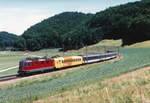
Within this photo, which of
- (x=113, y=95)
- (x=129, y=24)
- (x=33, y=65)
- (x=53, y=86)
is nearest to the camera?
(x=113, y=95)

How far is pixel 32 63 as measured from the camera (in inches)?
1705

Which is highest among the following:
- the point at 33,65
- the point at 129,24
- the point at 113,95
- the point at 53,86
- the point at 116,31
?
the point at 129,24

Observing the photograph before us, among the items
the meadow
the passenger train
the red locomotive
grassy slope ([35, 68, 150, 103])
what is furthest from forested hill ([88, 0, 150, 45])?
grassy slope ([35, 68, 150, 103])

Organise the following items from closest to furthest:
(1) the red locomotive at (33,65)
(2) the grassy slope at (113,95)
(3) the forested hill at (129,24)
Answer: (2) the grassy slope at (113,95)
(1) the red locomotive at (33,65)
(3) the forested hill at (129,24)

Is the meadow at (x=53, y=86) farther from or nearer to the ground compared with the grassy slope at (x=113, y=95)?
nearer to the ground

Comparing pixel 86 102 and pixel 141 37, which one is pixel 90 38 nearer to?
pixel 141 37

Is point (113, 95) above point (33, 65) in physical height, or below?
above

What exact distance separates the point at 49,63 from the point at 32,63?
16.2 feet

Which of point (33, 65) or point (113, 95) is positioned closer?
point (113, 95)

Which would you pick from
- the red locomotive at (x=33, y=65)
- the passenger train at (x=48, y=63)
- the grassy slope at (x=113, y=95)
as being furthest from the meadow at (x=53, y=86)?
the passenger train at (x=48, y=63)

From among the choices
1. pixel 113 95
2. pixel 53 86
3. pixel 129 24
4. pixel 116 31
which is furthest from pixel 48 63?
pixel 116 31

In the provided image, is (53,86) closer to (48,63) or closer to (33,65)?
(33,65)

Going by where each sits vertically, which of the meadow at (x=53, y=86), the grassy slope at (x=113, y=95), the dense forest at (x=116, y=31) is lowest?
the meadow at (x=53, y=86)

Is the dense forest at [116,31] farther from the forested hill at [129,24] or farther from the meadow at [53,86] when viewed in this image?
the meadow at [53,86]
